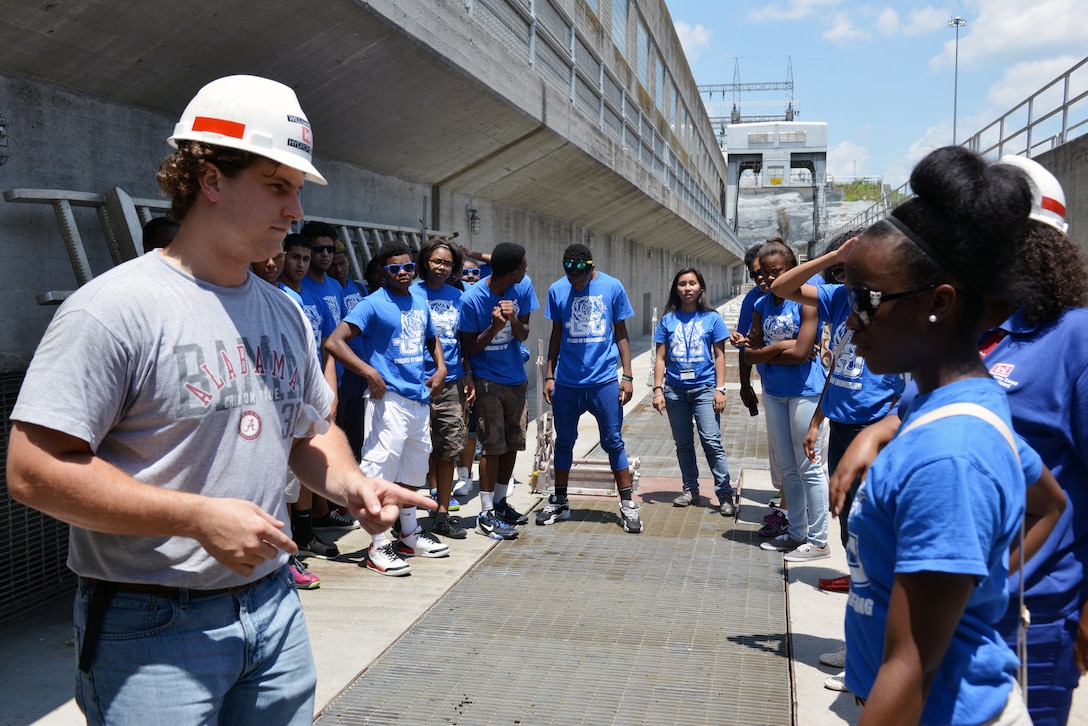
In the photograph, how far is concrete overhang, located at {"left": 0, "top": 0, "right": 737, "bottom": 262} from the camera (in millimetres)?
4883

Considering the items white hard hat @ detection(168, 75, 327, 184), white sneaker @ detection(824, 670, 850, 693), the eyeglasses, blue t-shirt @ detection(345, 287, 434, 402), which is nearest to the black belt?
white hard hat @ detection(168, 75, 327, 184)

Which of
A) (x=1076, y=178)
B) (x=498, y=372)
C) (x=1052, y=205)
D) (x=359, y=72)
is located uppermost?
(x=1076, y=178)

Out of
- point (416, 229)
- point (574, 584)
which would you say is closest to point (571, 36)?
point (416, 229)

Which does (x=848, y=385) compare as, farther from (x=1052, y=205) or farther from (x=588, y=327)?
(x=1052, y=205)

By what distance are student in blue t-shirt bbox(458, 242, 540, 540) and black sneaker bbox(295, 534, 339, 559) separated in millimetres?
1130

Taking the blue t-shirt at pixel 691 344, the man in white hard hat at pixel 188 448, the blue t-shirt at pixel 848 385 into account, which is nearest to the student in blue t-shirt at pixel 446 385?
the blue t-shirt at pixel 691 344

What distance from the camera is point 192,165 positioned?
1.94 meters

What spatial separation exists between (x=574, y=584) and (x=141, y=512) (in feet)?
13.5

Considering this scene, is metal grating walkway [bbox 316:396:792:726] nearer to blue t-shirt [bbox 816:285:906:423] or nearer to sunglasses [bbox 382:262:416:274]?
blue t-shirt [bbox 816:285:906:423]

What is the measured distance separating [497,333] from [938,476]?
17.0ft

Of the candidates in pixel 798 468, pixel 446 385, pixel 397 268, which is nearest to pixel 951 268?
pixel 798 468

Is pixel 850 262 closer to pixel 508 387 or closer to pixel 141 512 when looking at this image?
pixel 141 512

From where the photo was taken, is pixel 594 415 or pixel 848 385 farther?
pixel 594 415

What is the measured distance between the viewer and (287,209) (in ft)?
6.62
